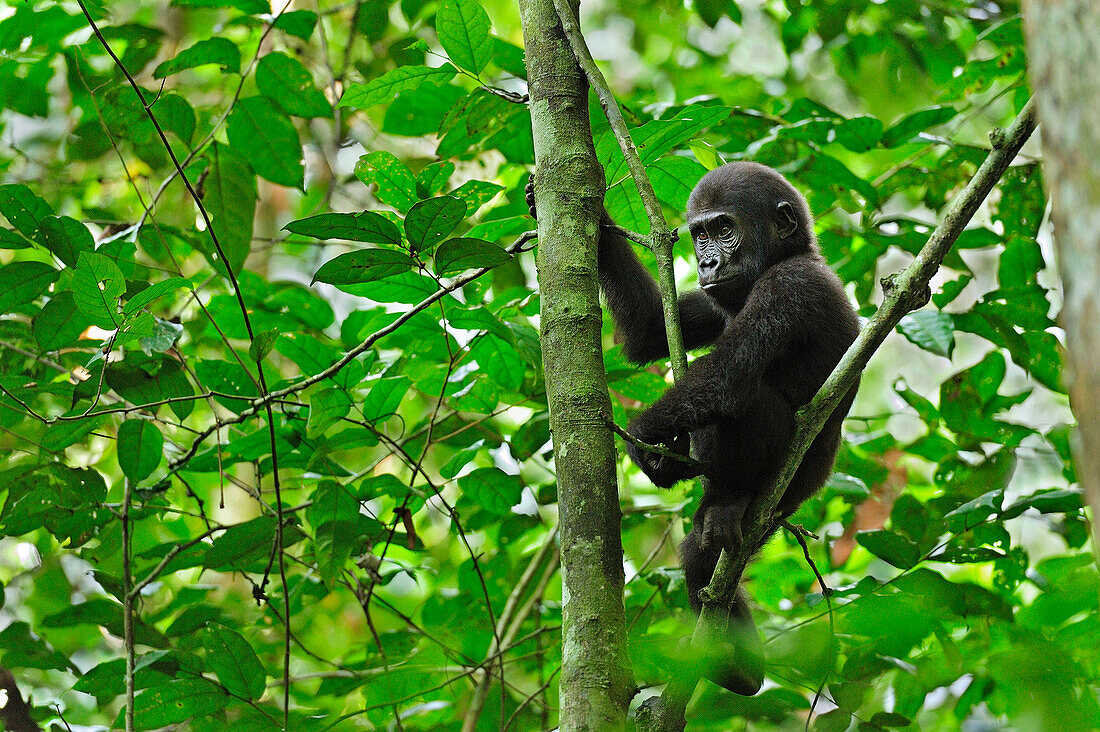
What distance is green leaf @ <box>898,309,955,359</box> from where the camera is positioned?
3271 millimetres

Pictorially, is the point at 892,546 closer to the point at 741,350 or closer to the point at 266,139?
the point at 741,350

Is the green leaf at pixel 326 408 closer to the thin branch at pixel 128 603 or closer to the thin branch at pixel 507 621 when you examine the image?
the thin branch at pixel 128 603

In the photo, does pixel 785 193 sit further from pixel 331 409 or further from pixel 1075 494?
pixel 331 409

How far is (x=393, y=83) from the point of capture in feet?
9.37

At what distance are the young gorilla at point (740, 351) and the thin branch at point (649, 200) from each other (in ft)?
0.82

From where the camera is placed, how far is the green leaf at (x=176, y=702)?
2828 millimetres

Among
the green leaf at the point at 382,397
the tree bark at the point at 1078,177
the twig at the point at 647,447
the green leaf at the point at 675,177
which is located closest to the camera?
the tree bark at the point at 1078,177

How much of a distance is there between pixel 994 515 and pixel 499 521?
201 cm

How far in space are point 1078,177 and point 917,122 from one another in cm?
289

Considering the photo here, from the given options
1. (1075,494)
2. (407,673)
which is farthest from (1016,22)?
(407,673)

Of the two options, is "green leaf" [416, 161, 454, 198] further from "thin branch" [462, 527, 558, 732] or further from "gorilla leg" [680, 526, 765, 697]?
"thin branch" [462, 527, 558, 732]

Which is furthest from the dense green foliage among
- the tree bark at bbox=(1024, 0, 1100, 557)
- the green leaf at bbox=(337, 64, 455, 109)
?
the tree bark at bbox=(1024, 0, 1100, 557)

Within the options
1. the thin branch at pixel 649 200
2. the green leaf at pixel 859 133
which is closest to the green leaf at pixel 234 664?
the thin branch at pixel 649 200

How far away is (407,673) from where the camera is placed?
3.27 metres
